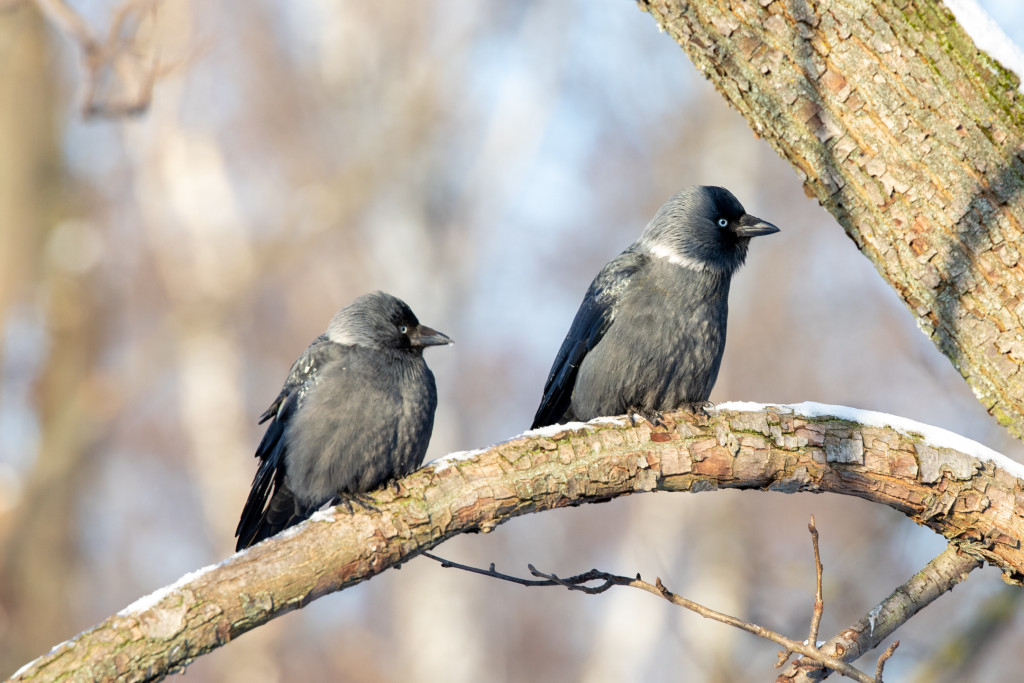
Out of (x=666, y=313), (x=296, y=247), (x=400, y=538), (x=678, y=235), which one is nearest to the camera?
(x=400, y=538)

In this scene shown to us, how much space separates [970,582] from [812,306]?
1018 centimetres

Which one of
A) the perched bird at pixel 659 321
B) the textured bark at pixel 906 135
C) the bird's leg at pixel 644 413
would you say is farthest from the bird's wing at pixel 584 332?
the textured bark at pixel 906 135

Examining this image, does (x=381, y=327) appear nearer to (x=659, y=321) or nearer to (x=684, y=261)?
(x=659, y=321)

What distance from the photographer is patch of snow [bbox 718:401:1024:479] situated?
3068mm

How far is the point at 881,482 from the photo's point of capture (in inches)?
120

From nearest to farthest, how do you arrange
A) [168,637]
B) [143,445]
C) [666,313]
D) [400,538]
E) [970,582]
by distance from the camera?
1. [168,637]
2. [400,538]
3. [666,313]
4. [970,582]
5. [143,445]

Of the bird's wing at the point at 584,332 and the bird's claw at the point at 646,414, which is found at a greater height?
the bird's wing at the point at 584,332

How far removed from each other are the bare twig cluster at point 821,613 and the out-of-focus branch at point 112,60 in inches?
125

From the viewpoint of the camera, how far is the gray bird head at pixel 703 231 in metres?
4.46

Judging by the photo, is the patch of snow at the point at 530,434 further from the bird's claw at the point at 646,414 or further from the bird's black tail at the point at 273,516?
the bird's black tail at the point at 273,516

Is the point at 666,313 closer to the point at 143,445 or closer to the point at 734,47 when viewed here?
the point at 734,47

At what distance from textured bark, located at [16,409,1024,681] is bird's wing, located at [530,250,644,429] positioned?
1.29m

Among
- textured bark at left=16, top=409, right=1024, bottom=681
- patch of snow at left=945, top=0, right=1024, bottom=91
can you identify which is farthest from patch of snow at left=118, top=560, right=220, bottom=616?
patch of snow at left=945, top=0, right=1024, bottom=91

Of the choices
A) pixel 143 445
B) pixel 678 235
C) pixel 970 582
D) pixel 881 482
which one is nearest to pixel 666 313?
pixel 678 235
